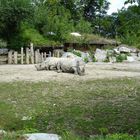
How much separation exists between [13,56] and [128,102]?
2397 cm

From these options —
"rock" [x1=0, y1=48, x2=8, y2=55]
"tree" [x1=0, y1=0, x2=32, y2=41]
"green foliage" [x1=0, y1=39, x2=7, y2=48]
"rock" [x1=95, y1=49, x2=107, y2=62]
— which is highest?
"tree" [x1=0, y1=0, x2=32, y2=41]

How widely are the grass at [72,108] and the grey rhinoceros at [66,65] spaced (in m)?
4.68

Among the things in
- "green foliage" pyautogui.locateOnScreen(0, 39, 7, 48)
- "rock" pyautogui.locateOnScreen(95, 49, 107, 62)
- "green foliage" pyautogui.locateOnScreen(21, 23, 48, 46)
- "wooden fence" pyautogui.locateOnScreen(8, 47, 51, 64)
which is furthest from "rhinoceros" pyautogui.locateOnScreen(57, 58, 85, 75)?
"green foliage" pyautogui.locateOnScreen(0, 39, 7, 48)

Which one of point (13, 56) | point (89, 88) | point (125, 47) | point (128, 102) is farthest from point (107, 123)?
point (125, 47)

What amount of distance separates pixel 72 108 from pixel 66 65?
12.4m

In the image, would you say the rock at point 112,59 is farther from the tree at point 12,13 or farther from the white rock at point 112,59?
the tree at point 12,13

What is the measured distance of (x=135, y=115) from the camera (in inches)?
509

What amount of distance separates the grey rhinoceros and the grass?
4.68 meters

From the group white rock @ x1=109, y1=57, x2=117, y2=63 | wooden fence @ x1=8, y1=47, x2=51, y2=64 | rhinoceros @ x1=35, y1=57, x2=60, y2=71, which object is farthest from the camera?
white rock @ x1=109, y1=57, x2=117, y2=63

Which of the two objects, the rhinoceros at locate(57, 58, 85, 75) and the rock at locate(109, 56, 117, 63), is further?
the rock at locate(109, 56, 117, 63)

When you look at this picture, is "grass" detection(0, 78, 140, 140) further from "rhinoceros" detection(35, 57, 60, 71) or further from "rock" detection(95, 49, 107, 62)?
"rock" detection(95, 49, 107, 62)

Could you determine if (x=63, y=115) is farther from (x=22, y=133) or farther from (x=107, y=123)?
(x=22, y=133)

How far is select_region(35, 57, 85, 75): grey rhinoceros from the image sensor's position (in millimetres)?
25423

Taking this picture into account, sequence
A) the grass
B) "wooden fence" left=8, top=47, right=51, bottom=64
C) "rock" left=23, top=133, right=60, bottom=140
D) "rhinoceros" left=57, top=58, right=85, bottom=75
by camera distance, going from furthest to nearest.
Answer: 1. "wooden fence" left=8, top=47, right=51, bottom=64
2. "rhinoceros" left=57, top=58, right=85, bottom=75
3. the grass
4. "rock" left=23, top=133, right=60, bottom=140
